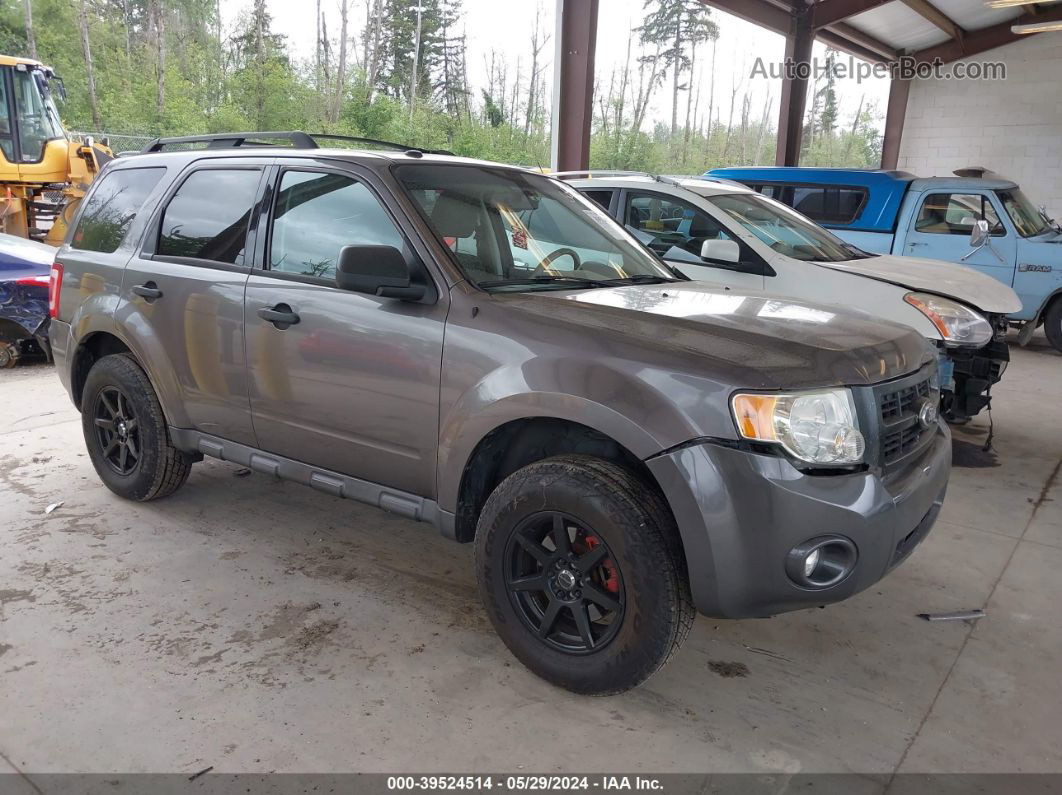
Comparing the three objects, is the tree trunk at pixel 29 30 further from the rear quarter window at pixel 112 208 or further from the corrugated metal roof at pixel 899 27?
the rear quarter window at pixel 112 208

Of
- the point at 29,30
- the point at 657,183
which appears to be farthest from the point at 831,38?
the point at 29,30

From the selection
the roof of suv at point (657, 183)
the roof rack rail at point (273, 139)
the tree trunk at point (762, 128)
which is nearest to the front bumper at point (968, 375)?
the roof of suv at point (657, 183)

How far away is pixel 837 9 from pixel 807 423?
14.7 metres

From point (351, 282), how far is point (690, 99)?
2640 cm

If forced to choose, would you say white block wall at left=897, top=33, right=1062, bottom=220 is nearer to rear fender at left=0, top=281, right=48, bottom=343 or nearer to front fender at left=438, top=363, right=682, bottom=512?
rear fender at left=0, top=281, right=48, bottom=343

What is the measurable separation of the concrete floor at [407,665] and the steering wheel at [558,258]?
1.35 m

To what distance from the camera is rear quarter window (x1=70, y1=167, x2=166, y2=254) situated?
4.05 meters

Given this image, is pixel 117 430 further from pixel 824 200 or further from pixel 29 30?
pixel 29 30

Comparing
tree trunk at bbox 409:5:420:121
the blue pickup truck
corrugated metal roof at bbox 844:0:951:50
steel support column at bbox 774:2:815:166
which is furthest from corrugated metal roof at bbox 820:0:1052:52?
tree trunk at bbox 409:5:420:121

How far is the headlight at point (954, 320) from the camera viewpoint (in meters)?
5.27

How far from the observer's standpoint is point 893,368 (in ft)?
8.66

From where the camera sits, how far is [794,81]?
579 inches

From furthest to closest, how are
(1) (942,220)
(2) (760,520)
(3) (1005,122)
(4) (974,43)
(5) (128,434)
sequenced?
(4) (974,43) → (3) (1005,122) → (1) (942,220) → (5) (128,434) → (2) (760,520)

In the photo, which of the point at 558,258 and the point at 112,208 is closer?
the point at 558,258
